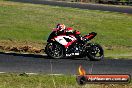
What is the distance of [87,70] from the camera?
1702 cm

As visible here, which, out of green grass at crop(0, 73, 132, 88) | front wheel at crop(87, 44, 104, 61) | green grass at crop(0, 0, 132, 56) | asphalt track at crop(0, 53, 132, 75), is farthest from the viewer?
green grass at crop(0, 0, 132, 56)

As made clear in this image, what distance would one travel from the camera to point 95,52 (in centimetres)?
1948

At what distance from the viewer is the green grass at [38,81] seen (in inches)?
512

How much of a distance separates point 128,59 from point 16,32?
12.7m

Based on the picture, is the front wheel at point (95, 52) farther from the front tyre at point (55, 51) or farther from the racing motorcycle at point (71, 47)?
the front tyre at point (55, 51)

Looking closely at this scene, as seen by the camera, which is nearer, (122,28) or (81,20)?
(122,28)

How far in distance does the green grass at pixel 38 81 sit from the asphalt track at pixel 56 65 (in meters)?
1.09

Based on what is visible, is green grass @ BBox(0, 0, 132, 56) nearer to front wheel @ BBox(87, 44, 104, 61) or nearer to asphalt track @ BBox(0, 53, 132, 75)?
front wheel @ BBox(87, 44, 104, 61)

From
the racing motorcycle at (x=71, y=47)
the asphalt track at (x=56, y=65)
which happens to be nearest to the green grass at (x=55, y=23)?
the racing motorcycle at (x=71, y=47)

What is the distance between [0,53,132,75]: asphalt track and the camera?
54.5 feet

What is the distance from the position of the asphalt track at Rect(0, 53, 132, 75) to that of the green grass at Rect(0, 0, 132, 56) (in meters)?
5.34

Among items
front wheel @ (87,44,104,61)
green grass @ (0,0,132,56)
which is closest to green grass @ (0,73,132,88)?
front wheel @ (87,44,104,61)

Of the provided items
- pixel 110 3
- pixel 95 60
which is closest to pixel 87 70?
pixel 95 60

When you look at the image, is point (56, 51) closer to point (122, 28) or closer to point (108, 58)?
point (108, 58)
